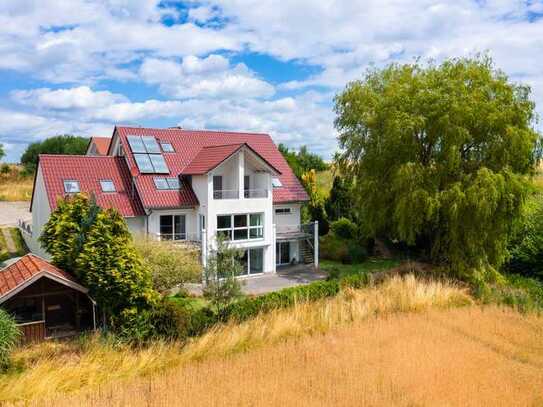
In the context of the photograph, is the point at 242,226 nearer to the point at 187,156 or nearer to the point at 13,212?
the point at 187,156

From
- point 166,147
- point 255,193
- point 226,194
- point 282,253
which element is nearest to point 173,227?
point 226,194

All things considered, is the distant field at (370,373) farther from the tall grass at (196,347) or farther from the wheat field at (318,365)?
the tall grass at (196,347)

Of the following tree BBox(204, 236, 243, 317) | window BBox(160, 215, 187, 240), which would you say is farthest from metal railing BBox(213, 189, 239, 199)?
tree BBox(204, 236, 243, 317)

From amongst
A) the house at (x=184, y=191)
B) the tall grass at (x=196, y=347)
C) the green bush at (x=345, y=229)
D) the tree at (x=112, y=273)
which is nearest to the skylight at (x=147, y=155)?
the house at (x=184, y=191)

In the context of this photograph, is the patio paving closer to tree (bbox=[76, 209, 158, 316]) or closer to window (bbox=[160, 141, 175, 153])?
tree (bbox=[76, 209, 158, 316])

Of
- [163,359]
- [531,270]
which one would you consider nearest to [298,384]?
[163,359]

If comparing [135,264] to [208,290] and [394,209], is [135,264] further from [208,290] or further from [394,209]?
[394,209]
